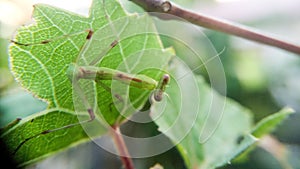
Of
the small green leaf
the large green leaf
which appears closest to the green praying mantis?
the large green leaf

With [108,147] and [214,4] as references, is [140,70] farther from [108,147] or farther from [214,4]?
[214,4]

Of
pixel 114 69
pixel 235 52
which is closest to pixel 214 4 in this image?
pixel 235 52

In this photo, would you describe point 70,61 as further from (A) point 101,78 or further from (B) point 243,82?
(B) point 243,82

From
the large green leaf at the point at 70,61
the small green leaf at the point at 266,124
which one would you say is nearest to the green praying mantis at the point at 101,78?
the large green leaf at the point at 70,61

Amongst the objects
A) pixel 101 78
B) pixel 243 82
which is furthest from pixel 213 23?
pixel 243 82

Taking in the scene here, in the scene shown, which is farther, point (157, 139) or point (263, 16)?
point (263, 16)
